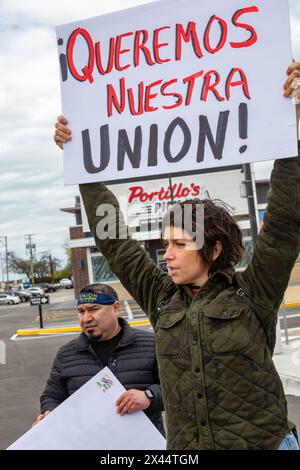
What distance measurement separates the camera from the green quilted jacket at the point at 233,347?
1.80m

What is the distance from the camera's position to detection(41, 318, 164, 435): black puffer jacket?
284 centimetres

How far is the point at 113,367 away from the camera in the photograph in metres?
2.86

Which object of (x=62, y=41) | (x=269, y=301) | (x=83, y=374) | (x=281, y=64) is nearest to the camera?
(x=269, y=301)

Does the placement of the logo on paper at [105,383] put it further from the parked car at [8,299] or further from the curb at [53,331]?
the parked car at [8,299]

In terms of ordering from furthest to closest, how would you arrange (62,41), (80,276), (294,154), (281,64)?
(80,276)
(62,41)
(281,64)
(294,154)

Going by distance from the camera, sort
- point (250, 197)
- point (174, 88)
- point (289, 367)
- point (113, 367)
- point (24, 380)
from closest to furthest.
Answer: point (174, 88) → point (113, 367) → point (289, 367) → point (24, 380) → point (250, 197)

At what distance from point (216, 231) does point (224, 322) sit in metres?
0.34

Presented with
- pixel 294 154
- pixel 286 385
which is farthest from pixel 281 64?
pixel 286 385

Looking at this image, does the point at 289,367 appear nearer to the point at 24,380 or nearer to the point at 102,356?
the point at 24,380

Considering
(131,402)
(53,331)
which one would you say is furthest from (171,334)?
(53,331)

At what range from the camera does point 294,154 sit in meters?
2.03

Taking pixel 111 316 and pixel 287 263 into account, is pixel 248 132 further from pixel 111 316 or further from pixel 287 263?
pixel 111 316

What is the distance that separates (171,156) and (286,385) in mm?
5754

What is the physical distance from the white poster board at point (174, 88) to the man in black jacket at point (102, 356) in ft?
2.85
